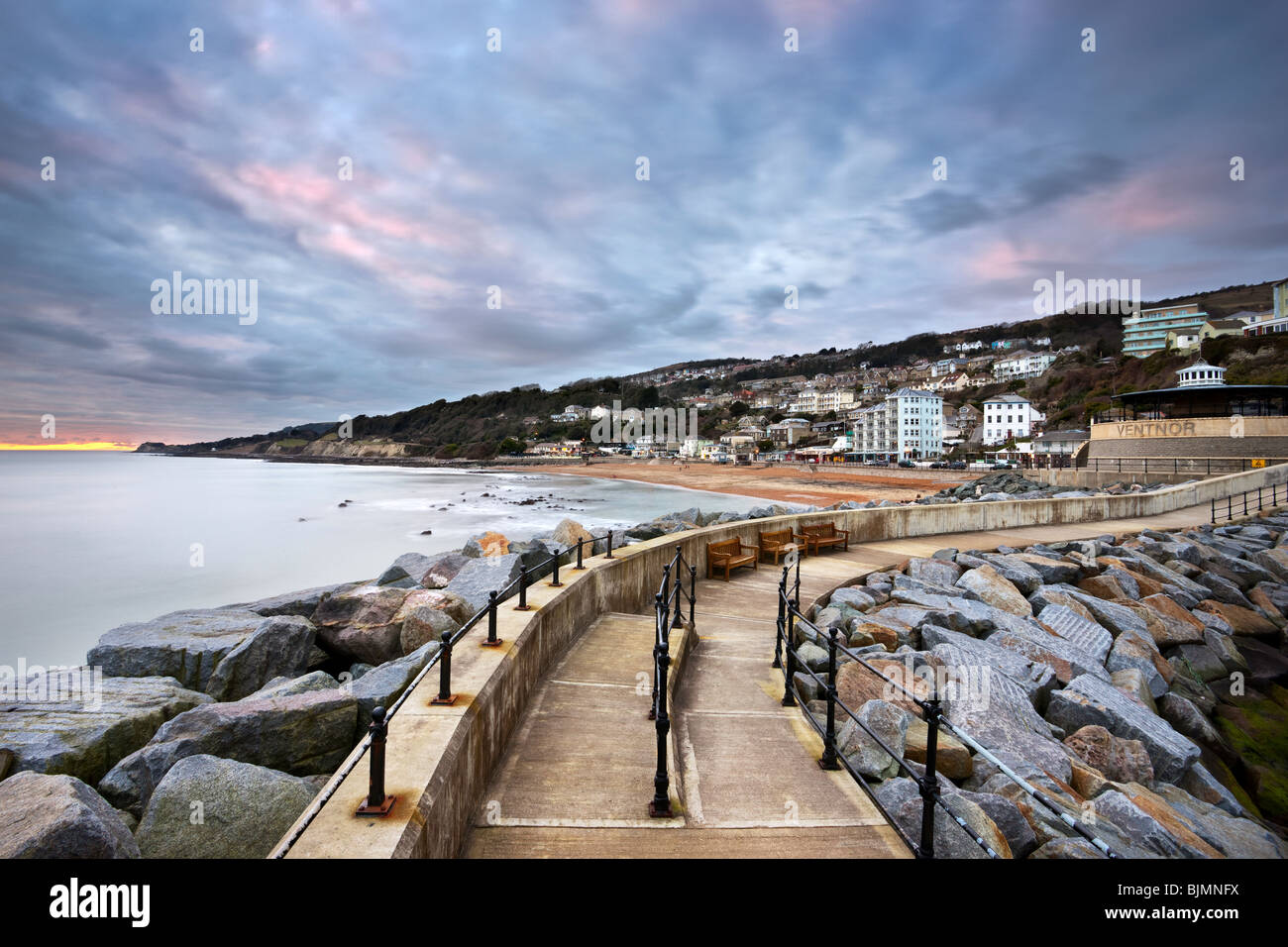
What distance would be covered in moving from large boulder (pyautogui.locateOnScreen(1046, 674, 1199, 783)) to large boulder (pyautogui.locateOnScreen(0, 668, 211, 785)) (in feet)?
30.7

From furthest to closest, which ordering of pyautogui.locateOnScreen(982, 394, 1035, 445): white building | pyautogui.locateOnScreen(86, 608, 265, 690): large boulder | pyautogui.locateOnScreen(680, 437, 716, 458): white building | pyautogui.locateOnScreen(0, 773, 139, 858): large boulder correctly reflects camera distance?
1. pyautogui.locateOnScreen(680, 437, 716, 458): white building
2. pyautogui.locateOnScreen(982, 394, 1035, 445): white building
3. pyautogui.locateOnScreen(86, 608, 265, 690): large boulder
4. pyautogui.locateOnScreen(0, 773, 139, 858): large boulder

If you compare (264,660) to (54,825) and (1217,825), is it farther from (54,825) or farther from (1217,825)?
(1217,825)

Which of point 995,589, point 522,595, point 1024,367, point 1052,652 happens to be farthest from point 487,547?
point 1024,367

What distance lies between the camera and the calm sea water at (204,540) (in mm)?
18078

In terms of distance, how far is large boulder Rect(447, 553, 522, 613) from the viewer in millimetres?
9578

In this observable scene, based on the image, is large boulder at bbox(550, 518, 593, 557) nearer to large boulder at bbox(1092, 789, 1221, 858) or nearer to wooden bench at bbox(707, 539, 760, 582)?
wooden bench at bbox(707, 539, 760, 582)

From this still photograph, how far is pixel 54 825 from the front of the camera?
10.4 ft

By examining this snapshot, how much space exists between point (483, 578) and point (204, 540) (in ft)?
93.2

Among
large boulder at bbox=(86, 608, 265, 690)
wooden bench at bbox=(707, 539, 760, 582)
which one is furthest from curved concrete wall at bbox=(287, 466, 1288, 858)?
large boulder at bbox=(86, 608, 265, 690)

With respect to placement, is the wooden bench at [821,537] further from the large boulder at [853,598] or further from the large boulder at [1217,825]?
the large boulder at [1217,825]

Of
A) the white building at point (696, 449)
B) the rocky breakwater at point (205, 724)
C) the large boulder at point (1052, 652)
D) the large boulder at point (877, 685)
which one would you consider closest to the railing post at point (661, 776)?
the large boulder at point (877, 685)

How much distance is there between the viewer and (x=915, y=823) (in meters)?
3.70

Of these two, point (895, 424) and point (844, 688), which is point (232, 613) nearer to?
point (844, 688)

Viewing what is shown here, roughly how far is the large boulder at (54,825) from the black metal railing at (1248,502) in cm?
2509
